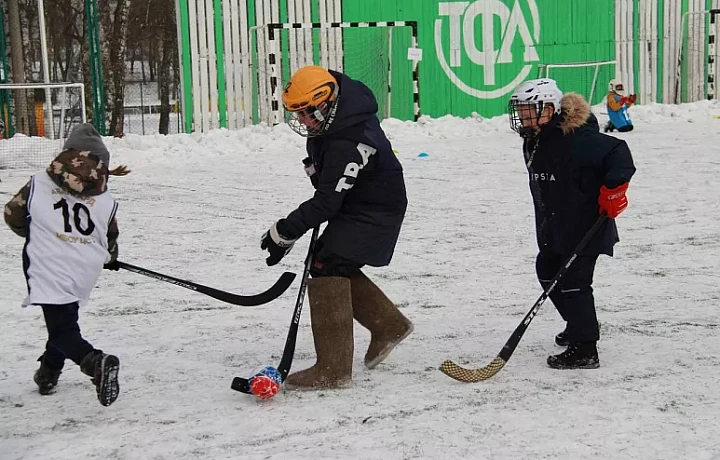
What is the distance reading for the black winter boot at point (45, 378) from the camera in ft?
14.6

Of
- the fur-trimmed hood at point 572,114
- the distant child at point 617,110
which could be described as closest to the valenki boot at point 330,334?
the fur-trimmed hood at point 572,114

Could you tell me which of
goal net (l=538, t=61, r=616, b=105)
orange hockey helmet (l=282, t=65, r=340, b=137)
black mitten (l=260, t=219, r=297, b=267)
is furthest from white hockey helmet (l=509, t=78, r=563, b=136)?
goal net (l=538, t=61, r=616, b=105)

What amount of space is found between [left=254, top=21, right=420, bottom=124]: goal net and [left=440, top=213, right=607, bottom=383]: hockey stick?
1293 centimetres

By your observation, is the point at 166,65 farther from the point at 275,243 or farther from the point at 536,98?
the point at 275,243

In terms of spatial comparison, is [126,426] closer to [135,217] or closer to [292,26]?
[135,217]

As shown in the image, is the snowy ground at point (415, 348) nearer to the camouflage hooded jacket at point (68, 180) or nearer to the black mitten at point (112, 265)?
the black mitten at point (112, 265)

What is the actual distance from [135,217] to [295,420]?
577cm

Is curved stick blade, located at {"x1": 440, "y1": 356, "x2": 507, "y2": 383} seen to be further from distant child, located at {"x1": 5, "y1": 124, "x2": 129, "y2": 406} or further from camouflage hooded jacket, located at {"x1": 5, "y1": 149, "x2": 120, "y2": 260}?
camouflage hooded jacket, located at {"x1": 5, "y1": 149, "x2": 120, "y2": 260}

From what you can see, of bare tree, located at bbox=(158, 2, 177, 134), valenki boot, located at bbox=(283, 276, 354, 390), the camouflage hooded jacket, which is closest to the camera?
the camouflage hooded jacket

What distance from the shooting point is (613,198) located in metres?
4.58

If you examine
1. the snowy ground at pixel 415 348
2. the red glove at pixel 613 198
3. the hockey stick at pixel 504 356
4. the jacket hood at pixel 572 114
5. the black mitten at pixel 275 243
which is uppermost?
the jacket hood at pixel 572 114

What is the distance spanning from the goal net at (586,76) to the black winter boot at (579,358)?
15820mm

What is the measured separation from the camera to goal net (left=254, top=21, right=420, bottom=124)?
17812mm

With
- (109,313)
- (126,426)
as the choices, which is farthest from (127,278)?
(126,426)
